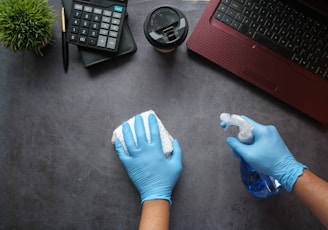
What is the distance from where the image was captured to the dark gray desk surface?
2.47 feet

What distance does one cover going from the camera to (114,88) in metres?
0.78

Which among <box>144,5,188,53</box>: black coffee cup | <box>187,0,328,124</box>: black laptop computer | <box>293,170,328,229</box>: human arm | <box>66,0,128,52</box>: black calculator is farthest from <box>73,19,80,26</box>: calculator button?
<box>293,170,328,229</box>: human arm

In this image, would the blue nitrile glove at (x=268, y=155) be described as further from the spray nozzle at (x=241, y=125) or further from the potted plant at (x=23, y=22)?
the potted plant at (x=23, y=22)

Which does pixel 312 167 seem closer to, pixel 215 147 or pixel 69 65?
pixel 215 147

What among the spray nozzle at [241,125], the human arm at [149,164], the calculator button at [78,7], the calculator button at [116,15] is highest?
the calculator button at [116,15]

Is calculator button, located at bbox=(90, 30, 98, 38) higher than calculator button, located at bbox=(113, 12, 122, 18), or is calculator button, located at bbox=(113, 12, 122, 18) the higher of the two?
calculator button, located at bbox=(113, 12, 122, 18)

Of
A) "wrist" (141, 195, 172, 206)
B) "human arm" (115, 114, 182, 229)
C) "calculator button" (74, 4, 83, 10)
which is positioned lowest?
"wrist" (141, 195, 172, 206)

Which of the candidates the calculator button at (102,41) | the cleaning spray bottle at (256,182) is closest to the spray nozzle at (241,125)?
the cleaning spray bottle at (256,182)

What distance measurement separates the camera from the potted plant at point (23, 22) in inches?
26.4

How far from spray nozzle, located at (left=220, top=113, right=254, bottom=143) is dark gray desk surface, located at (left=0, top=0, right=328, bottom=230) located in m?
0.06

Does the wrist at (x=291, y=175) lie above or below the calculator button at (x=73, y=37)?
below

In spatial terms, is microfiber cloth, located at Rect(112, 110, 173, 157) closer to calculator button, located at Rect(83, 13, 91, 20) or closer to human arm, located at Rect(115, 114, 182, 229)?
human arm, located at Rect(115, 114, 182, 229)

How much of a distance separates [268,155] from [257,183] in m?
0.10

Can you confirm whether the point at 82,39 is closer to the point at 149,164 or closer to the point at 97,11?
the point at 97,11
